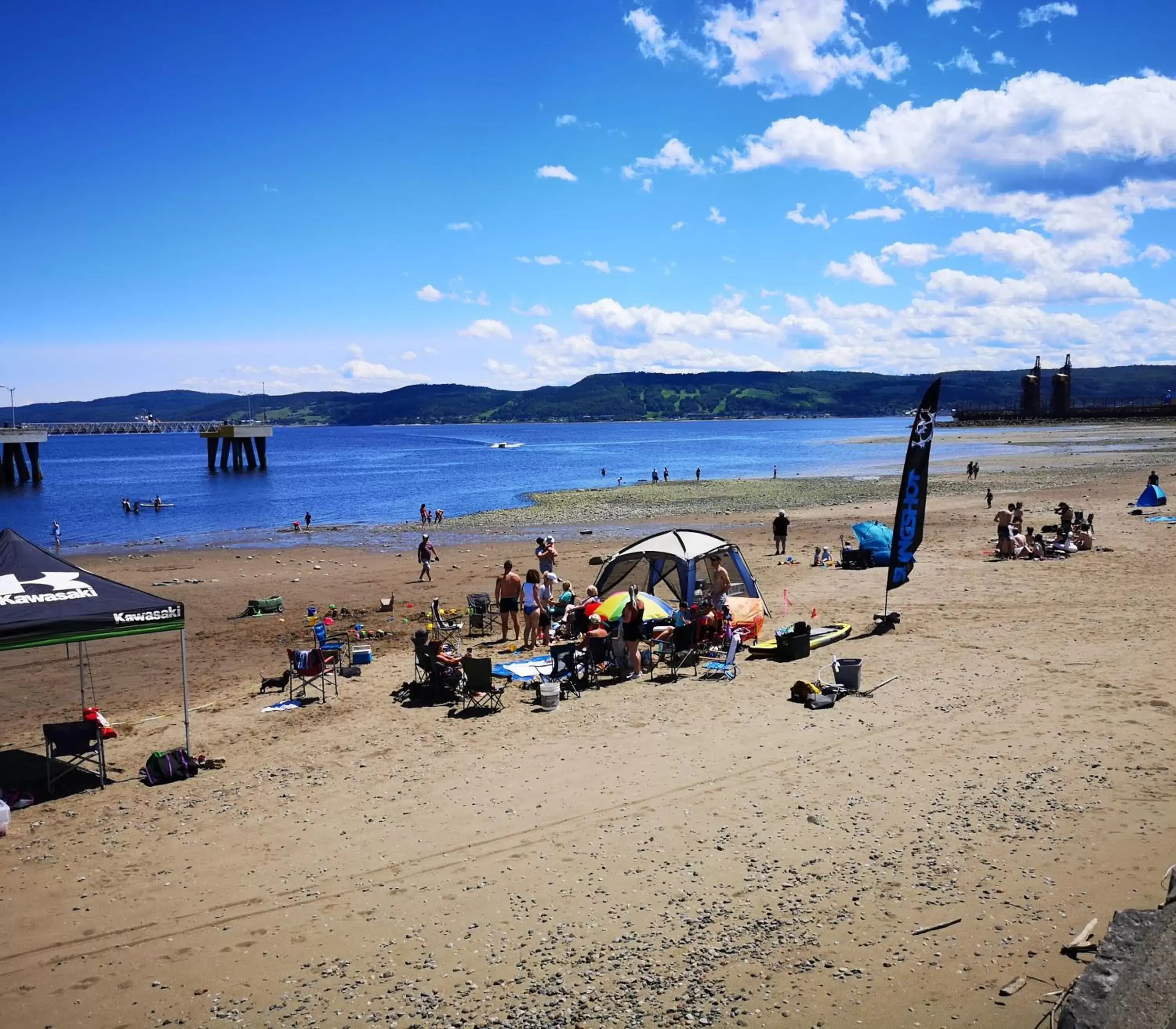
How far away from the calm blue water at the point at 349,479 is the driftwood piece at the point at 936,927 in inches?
1351

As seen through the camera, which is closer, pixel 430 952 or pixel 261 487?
pixel 430 952

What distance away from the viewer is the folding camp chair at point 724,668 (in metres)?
12.5

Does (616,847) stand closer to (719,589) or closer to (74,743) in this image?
(74,743)

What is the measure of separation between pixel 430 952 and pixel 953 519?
29.4 m

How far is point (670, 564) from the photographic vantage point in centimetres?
1628

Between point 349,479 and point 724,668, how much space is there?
6899 centimetres

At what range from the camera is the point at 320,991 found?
570 cm

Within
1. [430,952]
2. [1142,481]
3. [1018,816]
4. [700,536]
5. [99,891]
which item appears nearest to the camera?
[430,952]

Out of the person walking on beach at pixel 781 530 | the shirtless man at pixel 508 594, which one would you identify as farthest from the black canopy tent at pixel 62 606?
the person walking on beach at pixel 781 530

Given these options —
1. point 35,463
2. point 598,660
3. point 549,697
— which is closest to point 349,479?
point 35,463

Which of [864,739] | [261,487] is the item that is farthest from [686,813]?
→ [261,487]

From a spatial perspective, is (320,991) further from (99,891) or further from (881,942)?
(881,942)

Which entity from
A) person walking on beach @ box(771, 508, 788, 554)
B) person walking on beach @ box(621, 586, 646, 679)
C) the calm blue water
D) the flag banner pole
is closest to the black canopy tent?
person walking on beach @ box(621, 586, 646, 679)

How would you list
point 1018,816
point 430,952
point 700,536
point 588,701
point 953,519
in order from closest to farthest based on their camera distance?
point 430,952, point 1018,816, point 588,701, point 700,536, point 953,519
